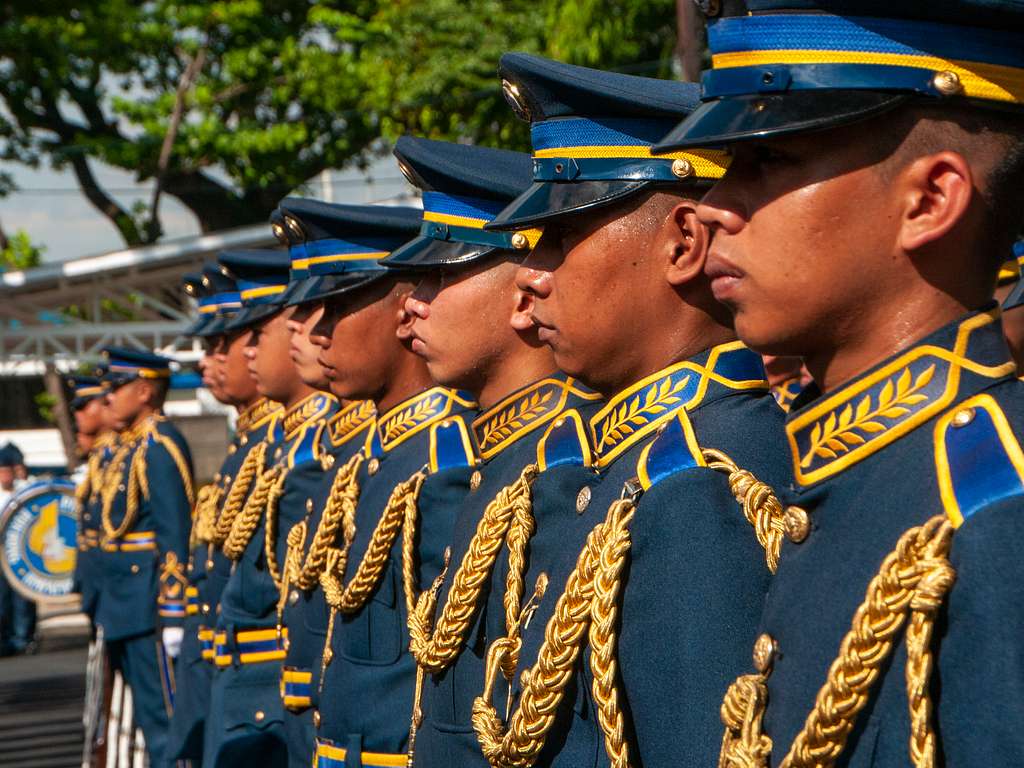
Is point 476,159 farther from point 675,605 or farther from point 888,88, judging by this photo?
point 888,88

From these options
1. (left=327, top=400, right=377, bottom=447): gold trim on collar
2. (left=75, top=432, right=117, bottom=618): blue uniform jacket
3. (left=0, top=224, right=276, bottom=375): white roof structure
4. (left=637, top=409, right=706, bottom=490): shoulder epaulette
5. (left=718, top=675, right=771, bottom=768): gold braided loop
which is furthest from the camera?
(left=0, top=224, right=276, bottom=375): white roof structure

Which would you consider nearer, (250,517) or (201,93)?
(250,517)

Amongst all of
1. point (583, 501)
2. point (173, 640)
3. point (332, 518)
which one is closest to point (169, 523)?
point (173, 640)

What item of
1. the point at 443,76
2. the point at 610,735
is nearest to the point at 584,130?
the point at 610,735

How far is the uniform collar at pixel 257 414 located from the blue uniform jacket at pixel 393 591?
3151 millimetres

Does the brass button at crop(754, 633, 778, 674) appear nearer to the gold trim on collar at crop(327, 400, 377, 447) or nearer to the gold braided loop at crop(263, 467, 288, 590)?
the gold trim on collar at crop(327, 400, 377, 447)

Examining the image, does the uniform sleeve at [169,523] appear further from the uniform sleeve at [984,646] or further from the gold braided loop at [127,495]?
the uniform sleeve at [984,646]

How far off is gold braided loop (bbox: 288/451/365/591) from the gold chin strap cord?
286 cm

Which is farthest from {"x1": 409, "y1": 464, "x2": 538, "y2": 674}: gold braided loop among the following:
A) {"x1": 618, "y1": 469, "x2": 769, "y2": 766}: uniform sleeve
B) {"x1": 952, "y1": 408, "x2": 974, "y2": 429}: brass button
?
{"x1": 952, "y1": 408, "x2": 974, "y2": 429}: brass button

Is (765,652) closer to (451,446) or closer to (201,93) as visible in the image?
(451,446)

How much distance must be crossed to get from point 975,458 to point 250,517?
4.62 m

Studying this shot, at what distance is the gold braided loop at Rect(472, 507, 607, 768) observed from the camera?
7.82 feet

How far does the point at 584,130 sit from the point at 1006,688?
1.48m

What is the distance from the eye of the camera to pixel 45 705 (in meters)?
12.3
